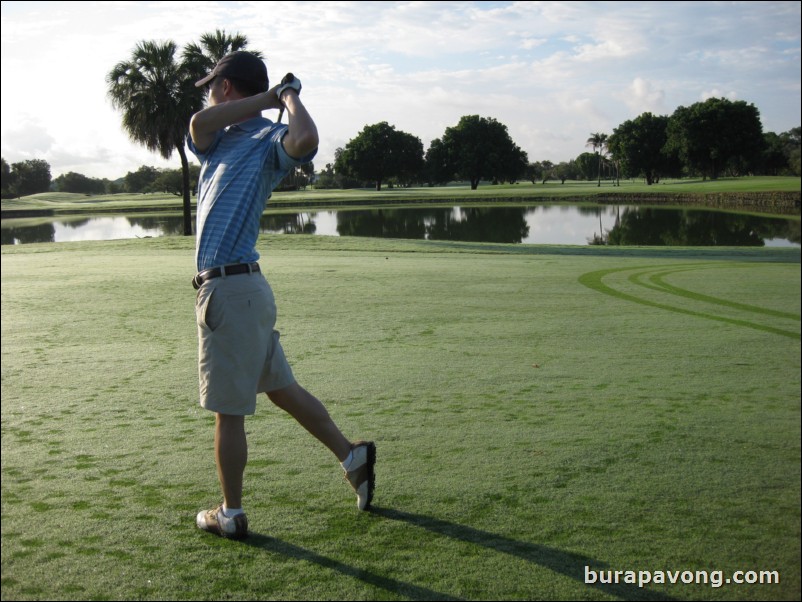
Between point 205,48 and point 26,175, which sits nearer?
point 26,175

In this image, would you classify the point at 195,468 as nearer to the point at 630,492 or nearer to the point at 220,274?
the point at 220,274

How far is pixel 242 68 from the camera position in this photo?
3.53 m

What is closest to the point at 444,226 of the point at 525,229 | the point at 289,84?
the point at 525,229

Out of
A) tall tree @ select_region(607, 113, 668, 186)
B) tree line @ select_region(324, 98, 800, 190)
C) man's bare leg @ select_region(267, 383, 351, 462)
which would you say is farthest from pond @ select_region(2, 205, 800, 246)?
tall tree @ select_region(607, 113, 668, 186)

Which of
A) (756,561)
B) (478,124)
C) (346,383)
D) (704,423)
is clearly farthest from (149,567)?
(478,124)

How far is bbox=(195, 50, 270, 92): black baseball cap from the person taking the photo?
3520 millimetres

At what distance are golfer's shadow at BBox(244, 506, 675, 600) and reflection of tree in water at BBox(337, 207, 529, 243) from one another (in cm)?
3230

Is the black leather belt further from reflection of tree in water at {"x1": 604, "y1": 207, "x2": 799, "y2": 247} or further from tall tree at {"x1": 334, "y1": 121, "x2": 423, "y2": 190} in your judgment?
tall tree at {"x1": 334, "y1": 121, "x2": 423, "y2": 190}

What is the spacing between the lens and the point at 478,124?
118062 mm

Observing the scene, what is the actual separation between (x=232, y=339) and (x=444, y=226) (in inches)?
1644

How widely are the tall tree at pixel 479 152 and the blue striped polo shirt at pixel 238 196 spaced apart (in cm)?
11321

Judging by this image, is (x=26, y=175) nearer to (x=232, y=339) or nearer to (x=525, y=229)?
(x=232, y=339)

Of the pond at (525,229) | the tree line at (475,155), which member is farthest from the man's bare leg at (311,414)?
the tree line at (475,155)

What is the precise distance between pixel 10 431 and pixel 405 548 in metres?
2.77
